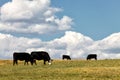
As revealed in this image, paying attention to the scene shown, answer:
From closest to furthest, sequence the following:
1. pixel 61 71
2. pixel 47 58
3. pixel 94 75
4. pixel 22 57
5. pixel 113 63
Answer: pixel 94 75
pixel 61 71
pixel 113 63
pixel 47 58
pixel 22 57

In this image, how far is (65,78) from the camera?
34.8 meters

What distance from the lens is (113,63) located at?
52031 millimetres

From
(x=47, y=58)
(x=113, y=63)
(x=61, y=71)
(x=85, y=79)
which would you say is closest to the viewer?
(x=85, y=79)

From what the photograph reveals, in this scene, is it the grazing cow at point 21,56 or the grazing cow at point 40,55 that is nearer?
the grazing cow at point 40,55

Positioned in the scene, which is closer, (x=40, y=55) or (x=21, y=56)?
(x=40, y=55)

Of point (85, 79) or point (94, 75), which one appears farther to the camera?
point (94, 75)

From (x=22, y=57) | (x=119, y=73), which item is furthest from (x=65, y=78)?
(x=22, y=57)

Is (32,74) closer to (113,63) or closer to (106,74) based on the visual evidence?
(106,74)

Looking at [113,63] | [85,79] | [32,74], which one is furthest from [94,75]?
[113,63]

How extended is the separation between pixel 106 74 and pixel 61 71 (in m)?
5.41

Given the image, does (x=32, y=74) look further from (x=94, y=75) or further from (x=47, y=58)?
(x=47, y=58)

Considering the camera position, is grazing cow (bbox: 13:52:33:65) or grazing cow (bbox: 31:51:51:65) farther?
grazing cow (bbox: 13:52:33:65)

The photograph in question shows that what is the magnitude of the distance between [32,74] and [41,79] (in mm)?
5141

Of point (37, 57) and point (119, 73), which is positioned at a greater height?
point (37, 57)
